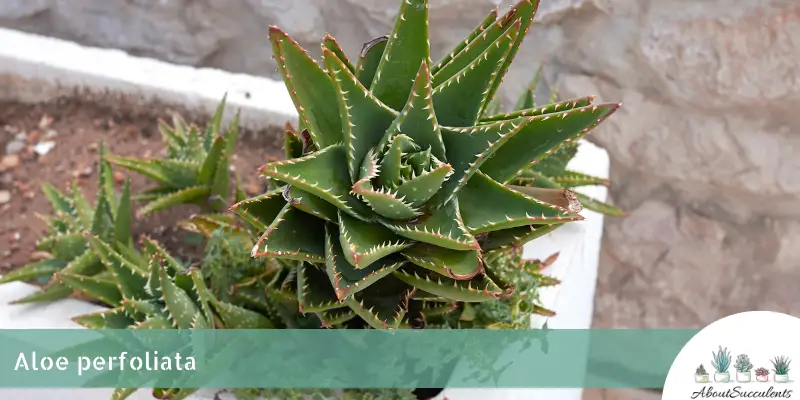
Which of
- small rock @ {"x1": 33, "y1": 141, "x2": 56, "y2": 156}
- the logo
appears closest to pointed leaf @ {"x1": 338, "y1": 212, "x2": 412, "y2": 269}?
the logo

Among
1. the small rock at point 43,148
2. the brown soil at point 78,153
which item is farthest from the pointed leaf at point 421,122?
the small rock at point 43,148

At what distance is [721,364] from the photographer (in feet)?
2.37

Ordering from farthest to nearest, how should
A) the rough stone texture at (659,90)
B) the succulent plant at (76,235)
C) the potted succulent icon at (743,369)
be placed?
the rough stone texture at (659,90) < the succulent plant at (76,235) < the potted succulent icon at (743,369)

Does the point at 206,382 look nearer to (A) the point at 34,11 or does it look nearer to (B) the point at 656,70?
(B) the point at 656,70

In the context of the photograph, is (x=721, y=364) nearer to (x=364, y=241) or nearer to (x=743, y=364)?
(x=743, y=364)

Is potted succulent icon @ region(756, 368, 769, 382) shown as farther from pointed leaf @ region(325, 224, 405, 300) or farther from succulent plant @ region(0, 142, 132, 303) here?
succulent plant @ region(0, 142, 132, 303)

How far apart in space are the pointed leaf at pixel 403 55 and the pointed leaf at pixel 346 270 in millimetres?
125

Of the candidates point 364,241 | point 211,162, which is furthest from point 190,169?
point 364,241

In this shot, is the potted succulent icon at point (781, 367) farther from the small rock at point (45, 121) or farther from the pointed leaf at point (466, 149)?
the small rock at point (45, 121)

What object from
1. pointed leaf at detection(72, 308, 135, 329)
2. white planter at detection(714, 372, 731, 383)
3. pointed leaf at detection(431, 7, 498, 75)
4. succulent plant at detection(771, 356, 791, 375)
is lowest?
white planter at detection(714, 372, 731, 383)

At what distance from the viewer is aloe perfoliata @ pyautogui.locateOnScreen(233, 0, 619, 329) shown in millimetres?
517

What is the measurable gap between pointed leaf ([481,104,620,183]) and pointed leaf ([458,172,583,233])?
3 centimetres

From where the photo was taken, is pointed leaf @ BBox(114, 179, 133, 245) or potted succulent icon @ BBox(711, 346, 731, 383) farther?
pointed leaf @ BBox(114, 179, 133, 245)

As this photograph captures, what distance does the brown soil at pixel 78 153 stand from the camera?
1098 millimetres
